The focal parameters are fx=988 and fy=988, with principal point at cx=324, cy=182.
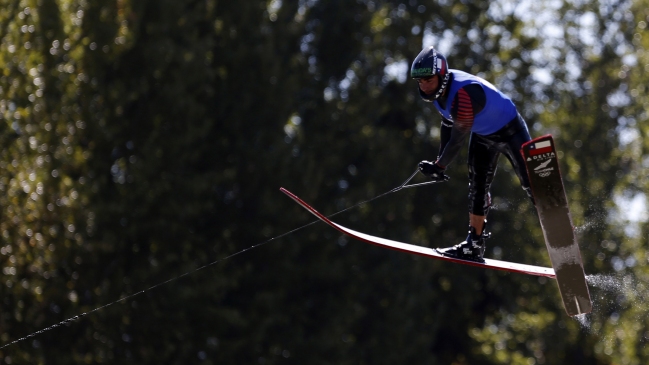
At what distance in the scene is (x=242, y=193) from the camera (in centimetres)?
2648

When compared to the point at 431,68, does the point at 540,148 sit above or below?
below

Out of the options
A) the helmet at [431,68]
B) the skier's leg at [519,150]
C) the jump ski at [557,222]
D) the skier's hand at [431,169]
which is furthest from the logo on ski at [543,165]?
the helmet at [431,68]

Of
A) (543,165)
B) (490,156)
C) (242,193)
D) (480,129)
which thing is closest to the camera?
(543,165)

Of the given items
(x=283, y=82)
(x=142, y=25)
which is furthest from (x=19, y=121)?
(x=283, y=82)

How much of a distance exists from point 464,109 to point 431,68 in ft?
1.82

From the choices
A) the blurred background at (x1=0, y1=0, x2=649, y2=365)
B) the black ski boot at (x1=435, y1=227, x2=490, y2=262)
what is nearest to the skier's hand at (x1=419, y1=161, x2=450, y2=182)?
the black ski boot at (x1=435, y1=227, x2=490, y2=262)

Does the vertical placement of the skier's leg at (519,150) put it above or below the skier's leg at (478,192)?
above

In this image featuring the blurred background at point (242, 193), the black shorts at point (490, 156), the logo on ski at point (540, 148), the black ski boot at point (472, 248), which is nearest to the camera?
the logo on ski at point (540, 148)

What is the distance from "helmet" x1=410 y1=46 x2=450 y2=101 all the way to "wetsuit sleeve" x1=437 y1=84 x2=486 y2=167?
0.65 ft

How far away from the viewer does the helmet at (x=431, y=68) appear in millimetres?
10242

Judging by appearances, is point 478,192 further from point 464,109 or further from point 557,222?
point 464,109

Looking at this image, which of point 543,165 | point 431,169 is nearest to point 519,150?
point 543,165

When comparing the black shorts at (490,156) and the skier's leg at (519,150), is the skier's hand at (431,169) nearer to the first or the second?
the black shorts at (490,156)

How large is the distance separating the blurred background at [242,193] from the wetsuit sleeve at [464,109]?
33.6 feet
